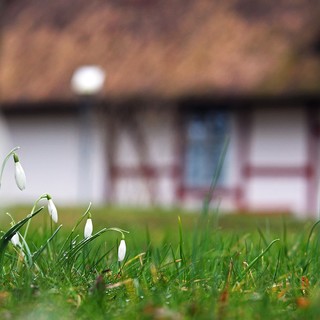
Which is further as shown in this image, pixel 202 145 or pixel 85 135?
pixel 202 145

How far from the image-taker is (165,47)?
18703 mm

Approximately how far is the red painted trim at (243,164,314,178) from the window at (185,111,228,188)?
0.94m

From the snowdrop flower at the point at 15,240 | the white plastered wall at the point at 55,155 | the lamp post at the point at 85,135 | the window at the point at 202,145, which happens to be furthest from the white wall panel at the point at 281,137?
the snowdrop flower at the point at 15,240

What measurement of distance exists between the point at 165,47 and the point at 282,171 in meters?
3.18

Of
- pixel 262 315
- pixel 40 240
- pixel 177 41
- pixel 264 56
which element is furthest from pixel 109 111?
pixel 262 315

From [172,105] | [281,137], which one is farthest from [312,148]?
[172,105]

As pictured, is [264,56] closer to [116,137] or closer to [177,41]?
[177,41]

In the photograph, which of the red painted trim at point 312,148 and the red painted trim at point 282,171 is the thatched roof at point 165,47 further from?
the red painted trim at point 282,171

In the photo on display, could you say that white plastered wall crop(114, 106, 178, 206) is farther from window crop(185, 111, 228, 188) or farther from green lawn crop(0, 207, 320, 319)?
green lawn crop(0, 207, 320, 319)

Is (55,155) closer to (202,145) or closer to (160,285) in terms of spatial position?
(202,145)

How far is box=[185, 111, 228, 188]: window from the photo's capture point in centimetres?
1845

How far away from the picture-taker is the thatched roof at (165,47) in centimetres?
1744

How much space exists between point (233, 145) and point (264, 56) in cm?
158

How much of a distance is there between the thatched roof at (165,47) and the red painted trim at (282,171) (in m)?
1.32
